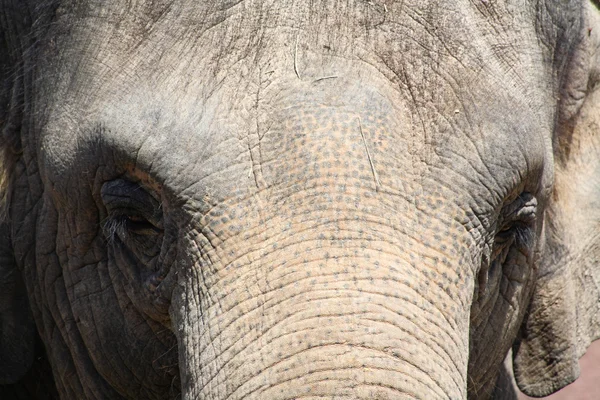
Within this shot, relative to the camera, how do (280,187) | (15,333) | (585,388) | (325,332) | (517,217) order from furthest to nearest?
(585,388) → (15,333) → (517,217) → (280,187) → (325,332)

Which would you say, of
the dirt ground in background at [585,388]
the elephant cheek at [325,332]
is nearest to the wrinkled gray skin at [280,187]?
the elephant cheek at [325,332]

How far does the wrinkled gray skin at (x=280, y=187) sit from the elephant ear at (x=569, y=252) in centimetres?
4

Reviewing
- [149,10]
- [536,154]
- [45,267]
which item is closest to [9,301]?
[45,267]

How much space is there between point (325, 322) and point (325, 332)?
0.02 meters

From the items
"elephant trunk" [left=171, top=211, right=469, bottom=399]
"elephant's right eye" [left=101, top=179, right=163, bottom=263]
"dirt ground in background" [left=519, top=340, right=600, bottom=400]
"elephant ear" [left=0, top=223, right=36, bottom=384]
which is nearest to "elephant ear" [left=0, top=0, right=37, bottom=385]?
"elephant ear" [left=0, top=223, right=36, bottom=384]

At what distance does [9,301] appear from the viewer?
289cm

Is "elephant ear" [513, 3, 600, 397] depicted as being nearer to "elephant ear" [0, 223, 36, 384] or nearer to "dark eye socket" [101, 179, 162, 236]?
"dark eye socket" [101, 179, 162, 236]

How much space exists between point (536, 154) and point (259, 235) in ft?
2.33

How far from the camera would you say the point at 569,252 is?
9.93ft

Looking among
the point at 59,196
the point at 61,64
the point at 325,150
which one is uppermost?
the point at 61,64

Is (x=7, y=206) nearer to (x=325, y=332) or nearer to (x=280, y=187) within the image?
(x=280, y=187)

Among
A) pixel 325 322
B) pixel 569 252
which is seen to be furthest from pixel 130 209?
pixel 569 252

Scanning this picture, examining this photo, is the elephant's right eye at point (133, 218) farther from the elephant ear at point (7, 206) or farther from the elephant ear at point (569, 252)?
the elephant ear at point (569, 252)

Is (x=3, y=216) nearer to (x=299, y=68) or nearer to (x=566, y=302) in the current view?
(x=299, y=68)
